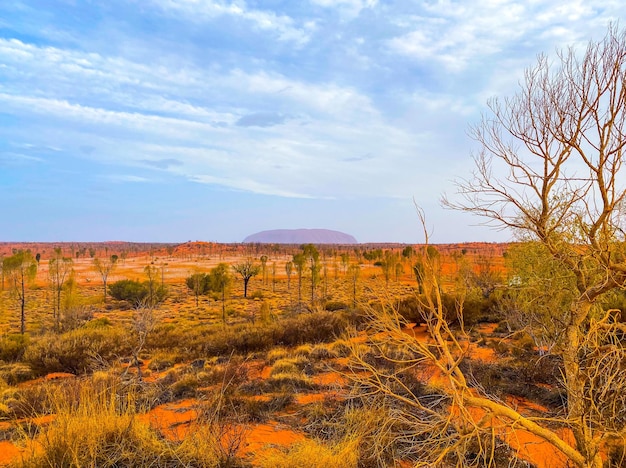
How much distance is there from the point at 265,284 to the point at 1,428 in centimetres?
4217

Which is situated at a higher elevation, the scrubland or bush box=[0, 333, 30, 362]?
the scrubland

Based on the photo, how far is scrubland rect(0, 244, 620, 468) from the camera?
4.37 meters

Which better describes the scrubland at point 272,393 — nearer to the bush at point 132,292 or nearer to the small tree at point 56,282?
the small tree at point 56,282

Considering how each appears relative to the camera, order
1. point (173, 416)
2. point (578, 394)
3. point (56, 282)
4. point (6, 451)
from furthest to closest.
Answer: point (56, 282) → point (173, 416) → point (6, 451) → point (578, 394)

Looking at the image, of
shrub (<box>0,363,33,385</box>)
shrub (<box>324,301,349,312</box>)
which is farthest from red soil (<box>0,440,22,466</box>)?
shrub (<box>324,301,349,312</box>)

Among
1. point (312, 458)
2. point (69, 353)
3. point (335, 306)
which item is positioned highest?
point (312, 458)

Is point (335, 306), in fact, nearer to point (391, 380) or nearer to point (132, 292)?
point (391, 380)

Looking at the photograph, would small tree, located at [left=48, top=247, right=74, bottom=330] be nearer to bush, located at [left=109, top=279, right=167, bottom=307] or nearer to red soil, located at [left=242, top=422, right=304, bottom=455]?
bush, located at [left=109, top=279, right=167, bottom=307]

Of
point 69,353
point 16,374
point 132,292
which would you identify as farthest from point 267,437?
point 132,292

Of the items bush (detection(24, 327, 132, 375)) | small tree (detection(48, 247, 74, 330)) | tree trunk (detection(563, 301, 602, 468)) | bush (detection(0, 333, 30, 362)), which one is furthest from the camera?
small tree (detection(48, 247, 74, 330))

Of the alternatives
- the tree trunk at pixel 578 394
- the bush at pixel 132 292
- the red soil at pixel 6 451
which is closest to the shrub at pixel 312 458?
the tree trunk at pixel 578 394

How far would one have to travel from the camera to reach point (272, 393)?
8.37 metres

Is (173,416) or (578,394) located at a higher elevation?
(578,394)

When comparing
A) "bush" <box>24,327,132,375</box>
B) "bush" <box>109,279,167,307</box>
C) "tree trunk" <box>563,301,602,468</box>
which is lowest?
"bush" <box>109,279,167,307</box>
